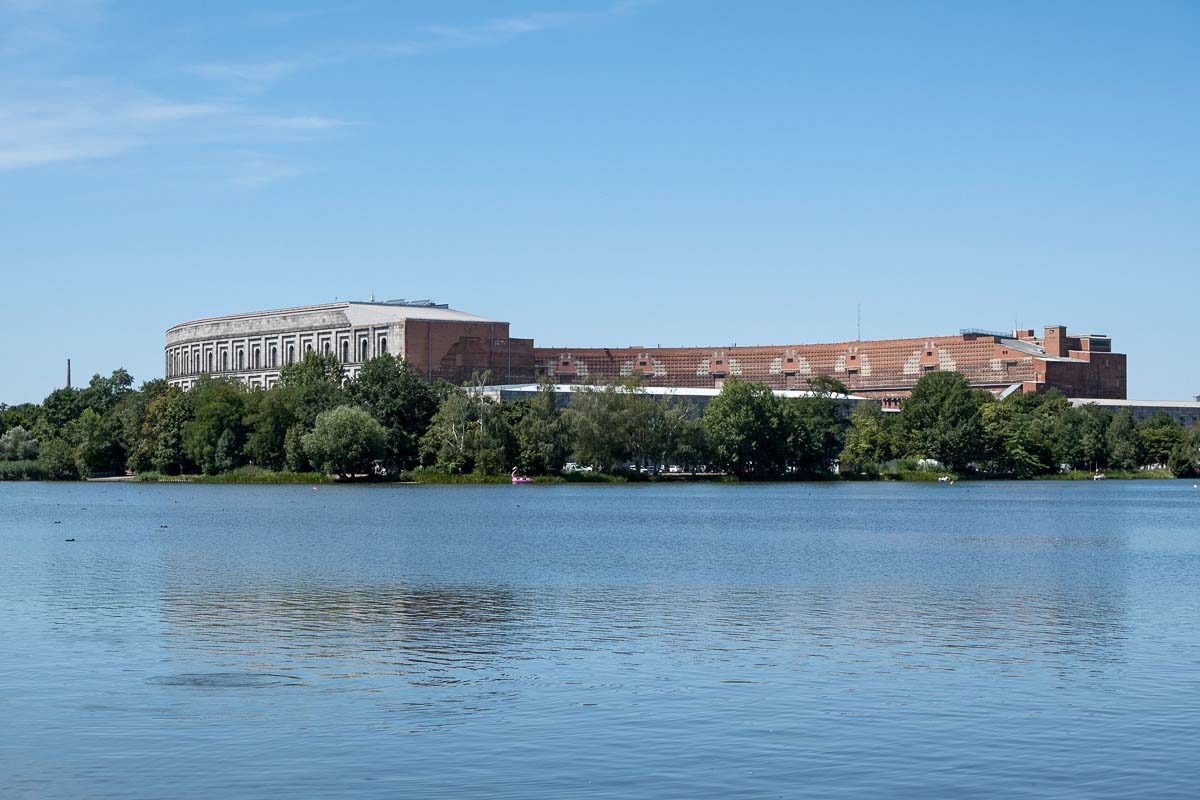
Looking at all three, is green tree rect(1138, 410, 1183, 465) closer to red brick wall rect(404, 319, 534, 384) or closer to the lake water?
red brick wall rect(404, 319, 534, 384)

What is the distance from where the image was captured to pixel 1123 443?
15288 cm

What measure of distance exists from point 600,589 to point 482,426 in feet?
251

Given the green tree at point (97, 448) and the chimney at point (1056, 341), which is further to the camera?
the chimney at point (1056, 341)

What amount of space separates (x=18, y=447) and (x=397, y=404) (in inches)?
1961

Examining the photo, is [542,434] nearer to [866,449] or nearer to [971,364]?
[866,449]

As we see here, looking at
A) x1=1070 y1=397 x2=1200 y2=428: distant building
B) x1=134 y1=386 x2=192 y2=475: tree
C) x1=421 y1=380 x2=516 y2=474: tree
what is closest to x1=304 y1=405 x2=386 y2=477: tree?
x1=421 y1=380 x2=516 y2=474: tree

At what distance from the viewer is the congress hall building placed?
17050 cm

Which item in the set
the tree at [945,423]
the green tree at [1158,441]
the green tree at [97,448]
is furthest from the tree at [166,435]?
the green tree at [1158,441]

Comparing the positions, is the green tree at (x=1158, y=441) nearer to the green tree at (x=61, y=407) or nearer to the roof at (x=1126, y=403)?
the roof at (x=1126, y=403)

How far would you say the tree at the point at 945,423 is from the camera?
440 ft

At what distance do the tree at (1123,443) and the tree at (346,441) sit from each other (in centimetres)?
8358

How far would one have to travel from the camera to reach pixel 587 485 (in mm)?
111750

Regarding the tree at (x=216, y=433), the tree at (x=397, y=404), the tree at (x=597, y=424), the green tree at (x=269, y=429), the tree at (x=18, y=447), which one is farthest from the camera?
the tree at (x=18, y=447)

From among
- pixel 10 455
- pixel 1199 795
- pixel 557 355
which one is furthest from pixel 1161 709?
pixel 557 355
